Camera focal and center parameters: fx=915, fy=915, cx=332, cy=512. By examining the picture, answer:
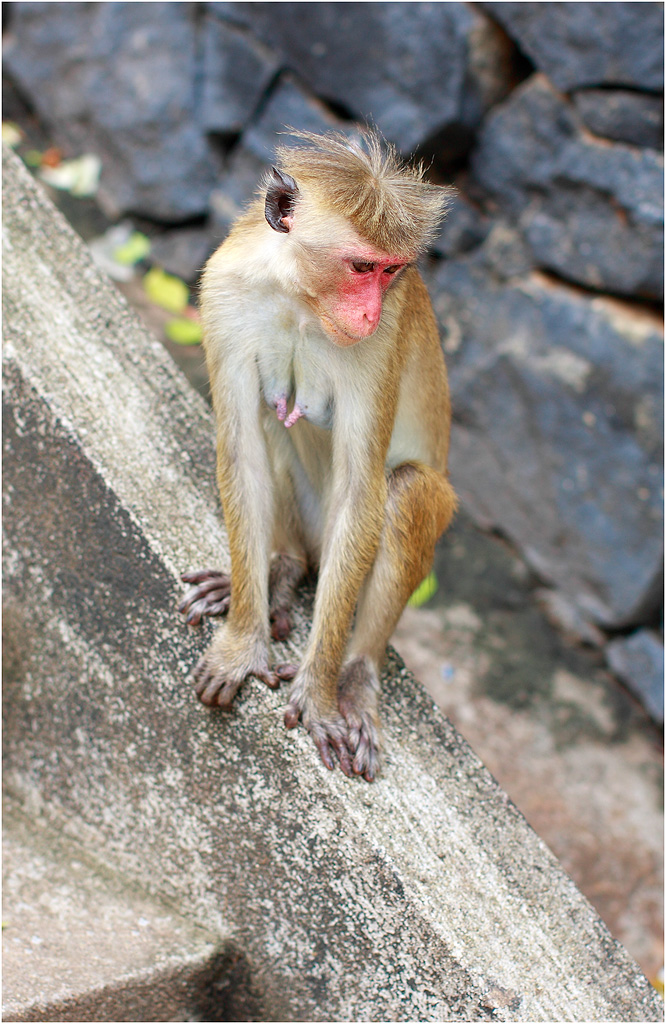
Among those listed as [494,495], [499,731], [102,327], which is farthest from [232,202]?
[499,731]

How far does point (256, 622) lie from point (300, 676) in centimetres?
20

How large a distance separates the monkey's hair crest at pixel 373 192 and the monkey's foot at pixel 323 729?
1170mm

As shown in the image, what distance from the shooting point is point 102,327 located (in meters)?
3.04

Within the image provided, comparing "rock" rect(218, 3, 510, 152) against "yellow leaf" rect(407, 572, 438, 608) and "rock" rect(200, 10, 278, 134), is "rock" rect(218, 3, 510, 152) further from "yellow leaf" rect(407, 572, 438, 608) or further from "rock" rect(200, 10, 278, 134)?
"yellow leaf" rect(407, 572, 438, 608)

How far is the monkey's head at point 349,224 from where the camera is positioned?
2.16m

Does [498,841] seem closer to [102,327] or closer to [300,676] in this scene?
[300,676]

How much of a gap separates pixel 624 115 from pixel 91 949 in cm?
402

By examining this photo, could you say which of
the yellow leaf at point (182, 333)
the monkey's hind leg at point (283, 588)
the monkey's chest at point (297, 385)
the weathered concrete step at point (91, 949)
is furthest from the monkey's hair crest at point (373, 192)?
the yellow leaf at point (182, 333)

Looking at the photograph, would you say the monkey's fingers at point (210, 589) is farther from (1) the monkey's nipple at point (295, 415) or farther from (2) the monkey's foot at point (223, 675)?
(1) the monkey's nipple at point (295, 415)

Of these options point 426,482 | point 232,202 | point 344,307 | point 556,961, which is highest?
point 344,307

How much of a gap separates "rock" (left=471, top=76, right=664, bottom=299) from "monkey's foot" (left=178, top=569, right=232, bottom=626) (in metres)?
2.83

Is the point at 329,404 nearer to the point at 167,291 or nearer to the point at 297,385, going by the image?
the point at 297,385

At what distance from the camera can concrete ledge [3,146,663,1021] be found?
2221mm

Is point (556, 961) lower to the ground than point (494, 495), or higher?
higher
